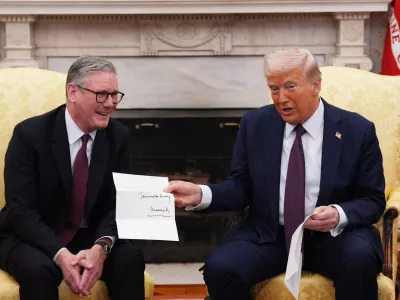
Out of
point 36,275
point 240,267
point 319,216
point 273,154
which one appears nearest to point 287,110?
point 273,154

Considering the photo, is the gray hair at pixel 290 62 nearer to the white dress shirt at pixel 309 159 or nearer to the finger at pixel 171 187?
the white dress shirt at pixel 309 159

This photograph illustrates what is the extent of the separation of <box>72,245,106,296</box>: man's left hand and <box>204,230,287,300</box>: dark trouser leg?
335 mm

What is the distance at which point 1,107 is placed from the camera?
2830 mm

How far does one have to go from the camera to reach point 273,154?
8.34 feet

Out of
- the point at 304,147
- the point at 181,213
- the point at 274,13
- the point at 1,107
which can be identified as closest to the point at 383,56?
the point at 274,13

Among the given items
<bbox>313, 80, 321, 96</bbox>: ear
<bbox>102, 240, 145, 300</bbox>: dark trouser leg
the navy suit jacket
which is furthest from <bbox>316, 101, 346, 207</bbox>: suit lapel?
<bbox>102, 240, 145, 300</bbox>: dark trouser leg

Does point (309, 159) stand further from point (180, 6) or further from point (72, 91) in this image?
point (180, 6)

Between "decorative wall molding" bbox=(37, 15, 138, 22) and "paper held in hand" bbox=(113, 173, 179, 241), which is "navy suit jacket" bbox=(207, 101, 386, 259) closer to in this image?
"paper held in hand" bbox=(113, 173, 179, 241)

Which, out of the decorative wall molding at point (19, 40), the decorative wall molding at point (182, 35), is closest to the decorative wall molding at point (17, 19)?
the decorative wall molding at point (19, 40)

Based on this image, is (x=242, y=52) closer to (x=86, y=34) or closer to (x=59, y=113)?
(x=86, y=34)

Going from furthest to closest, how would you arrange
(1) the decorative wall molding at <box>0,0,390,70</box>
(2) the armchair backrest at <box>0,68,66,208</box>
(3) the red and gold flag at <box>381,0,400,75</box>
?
(1) the decorative wall molding at <box>0,0,390,70</box>
(3) the red and gold flag at <box>381,0,400,75</box>
(2) the armchair backrest at <box>0,68,66,208</box>

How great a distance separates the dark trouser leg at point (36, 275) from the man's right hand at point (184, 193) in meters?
0.42

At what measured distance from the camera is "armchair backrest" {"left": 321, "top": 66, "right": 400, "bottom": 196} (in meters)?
2.91

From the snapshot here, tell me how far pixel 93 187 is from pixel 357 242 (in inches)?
33.6
